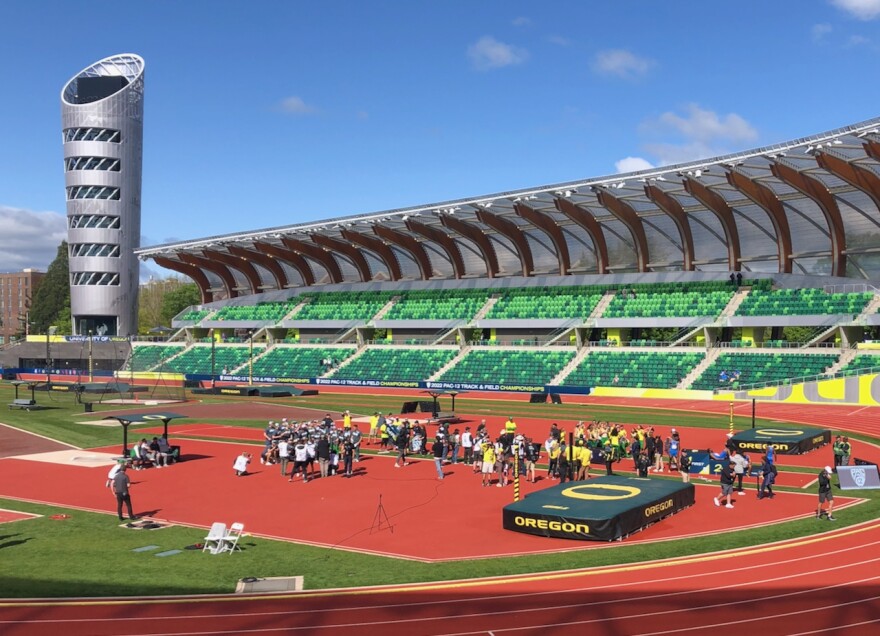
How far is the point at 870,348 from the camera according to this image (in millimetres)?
53531

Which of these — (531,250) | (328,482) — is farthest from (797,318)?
(328,482)

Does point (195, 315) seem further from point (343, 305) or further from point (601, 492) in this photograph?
point (601, 492)

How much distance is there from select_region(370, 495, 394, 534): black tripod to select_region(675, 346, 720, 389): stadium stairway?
40.2m

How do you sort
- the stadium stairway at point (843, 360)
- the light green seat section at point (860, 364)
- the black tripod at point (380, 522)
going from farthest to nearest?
the stadium stairway at point (843, 360) < the light green seat section at point (860, 364) < the black tripod at point (380, 522)

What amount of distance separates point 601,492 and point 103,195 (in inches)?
3679

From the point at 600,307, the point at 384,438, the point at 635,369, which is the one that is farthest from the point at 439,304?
the point at 384,438

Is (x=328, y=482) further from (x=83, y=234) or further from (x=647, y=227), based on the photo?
(x=83, y=234)

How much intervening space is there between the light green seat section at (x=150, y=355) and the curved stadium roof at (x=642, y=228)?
11.3 m

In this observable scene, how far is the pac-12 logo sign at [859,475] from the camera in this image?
24.8 metres

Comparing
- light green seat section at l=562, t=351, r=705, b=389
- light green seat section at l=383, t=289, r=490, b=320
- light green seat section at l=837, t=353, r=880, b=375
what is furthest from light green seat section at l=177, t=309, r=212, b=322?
light green seat section at l=837, t=353, r=880, b=375

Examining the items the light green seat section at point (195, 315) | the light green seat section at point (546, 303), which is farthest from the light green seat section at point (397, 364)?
the light green seat section at point (195, 315)

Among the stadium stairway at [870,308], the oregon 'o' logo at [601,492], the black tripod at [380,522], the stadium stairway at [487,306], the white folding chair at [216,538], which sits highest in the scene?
the stadium stairway at [487,306]

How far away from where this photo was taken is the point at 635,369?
6231cm

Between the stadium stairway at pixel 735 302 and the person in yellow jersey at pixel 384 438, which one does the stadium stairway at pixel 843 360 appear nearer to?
the stadium stairway at pixel 735 302
